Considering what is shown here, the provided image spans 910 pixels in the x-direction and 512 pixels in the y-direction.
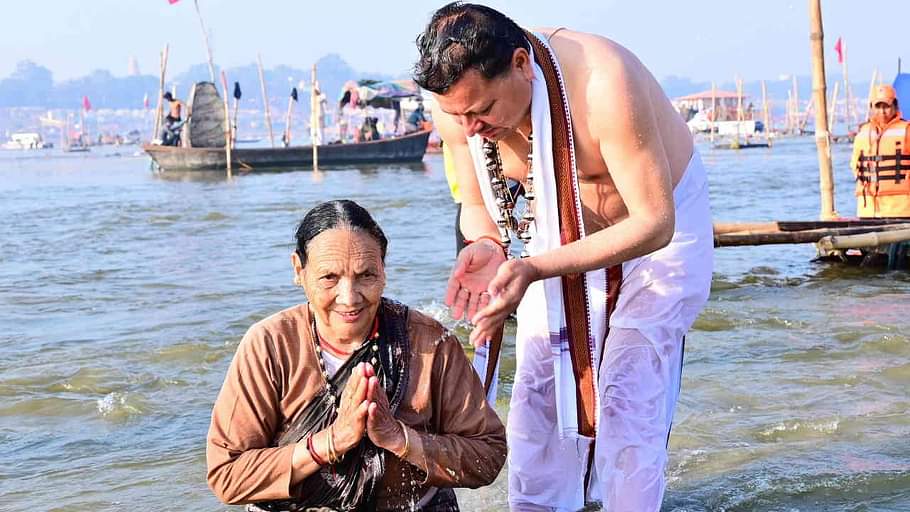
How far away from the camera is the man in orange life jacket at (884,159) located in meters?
11.1

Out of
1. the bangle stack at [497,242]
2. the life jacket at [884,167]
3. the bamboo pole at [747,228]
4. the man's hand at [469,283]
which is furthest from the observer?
the life jacket at [884,167]

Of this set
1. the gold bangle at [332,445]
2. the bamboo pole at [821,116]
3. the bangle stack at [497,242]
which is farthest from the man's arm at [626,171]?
the bamboo pole at [821,116]

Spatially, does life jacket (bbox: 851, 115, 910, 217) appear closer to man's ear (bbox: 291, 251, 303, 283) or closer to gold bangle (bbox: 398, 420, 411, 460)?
man's ear (bbox: 291, 251, 303, 283)

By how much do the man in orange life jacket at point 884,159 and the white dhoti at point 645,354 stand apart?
8.32 m

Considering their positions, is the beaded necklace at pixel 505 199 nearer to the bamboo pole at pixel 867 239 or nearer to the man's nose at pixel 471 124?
the man's nose at pixel 471 124

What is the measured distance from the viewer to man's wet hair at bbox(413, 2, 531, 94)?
288 centimetres

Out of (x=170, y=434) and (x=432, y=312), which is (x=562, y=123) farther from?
(x=432, y=312)

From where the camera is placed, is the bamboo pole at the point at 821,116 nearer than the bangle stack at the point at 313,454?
No

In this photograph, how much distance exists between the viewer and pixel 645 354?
3.34 metres

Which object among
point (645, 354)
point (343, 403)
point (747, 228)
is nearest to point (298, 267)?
point (343, 403)

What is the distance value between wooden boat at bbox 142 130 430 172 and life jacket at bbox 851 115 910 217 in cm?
2779

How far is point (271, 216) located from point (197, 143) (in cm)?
1930

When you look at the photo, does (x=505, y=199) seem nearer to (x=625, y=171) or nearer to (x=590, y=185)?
(x=590, y=185)

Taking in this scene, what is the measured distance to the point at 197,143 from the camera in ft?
129
